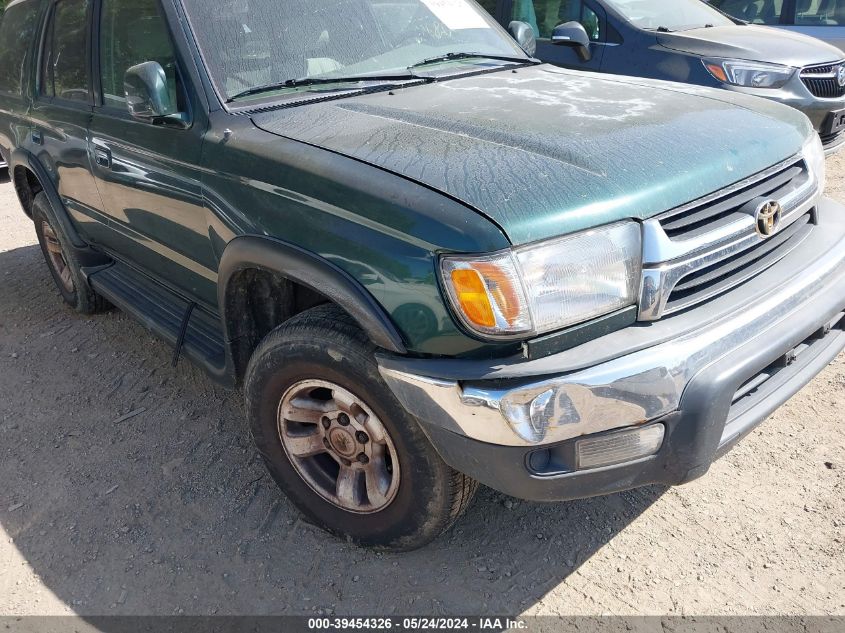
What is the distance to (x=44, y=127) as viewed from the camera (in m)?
4.04

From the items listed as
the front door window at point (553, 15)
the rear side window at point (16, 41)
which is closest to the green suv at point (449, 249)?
the rear side window at point (16, 41)

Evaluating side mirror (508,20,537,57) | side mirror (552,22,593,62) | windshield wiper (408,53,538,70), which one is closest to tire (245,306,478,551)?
windshield wiper (408,53,538,70)

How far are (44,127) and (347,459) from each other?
2885 mm

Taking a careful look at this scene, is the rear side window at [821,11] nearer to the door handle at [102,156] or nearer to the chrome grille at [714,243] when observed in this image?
the chrome grille at [714,243]

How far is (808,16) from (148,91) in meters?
7.47

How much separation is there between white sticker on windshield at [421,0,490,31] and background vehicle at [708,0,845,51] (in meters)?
5.51

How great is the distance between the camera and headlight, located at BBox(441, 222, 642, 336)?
6.02ft

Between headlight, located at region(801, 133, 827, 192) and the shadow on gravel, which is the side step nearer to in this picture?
the shadow on gravel

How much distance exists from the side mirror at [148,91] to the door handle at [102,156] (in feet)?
2.35

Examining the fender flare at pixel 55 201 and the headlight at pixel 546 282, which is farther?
the fender flare at pixel 55 201

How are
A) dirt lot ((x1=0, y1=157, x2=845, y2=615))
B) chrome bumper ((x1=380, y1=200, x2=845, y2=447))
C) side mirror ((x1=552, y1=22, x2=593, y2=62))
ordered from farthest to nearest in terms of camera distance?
side mirror ((x1=552, y1=22, x2=593, y2=62)) < dirt lot ((x1=0, y1=157, x2=845, y2=615)) < chrome bumper ((x1=380, y1=200, x2=845, y2=447))

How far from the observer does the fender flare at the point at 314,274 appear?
2.02 metres

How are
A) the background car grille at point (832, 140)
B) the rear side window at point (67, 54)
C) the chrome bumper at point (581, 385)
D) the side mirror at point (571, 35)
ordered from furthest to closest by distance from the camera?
1. the background car grille at point (832, 140)
2. the side mirror at point (571, 35)
3. the rear side window at point (67, 54)
4. the chrome bumper at point (581, 385)

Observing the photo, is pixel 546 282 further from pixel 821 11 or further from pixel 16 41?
pixel 821 11
